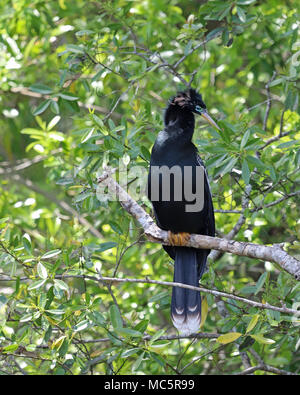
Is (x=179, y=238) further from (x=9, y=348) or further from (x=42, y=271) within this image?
(x=9, y=348)

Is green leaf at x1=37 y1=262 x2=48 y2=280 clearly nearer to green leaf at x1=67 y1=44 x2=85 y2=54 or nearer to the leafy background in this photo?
the leafy background

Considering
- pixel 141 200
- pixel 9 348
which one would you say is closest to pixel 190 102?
pixel 141 200

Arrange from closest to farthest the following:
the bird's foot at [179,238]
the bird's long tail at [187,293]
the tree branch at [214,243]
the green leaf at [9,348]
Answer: the tree branch at [214,243] → the green leaf at [9,348] → the bird's long tail at [187,293] → the bird's foot at [179,238]

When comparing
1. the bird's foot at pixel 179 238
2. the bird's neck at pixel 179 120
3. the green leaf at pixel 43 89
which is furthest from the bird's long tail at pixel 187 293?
the green leaf at pixel 43 89

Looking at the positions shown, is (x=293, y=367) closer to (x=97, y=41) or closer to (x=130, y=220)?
(x=130, y=220)

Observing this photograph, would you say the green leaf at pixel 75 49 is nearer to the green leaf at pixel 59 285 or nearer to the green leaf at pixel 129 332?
the green leaf at pixel 59 285

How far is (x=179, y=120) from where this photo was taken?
4016 millimetres

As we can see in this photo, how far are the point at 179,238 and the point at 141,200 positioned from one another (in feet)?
1.19

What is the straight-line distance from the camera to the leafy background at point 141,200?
332cm

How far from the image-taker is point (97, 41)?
4145mm

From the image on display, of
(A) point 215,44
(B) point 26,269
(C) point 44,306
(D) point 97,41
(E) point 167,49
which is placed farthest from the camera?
(A) point 215,44

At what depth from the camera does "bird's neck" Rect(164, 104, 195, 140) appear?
3990mm
